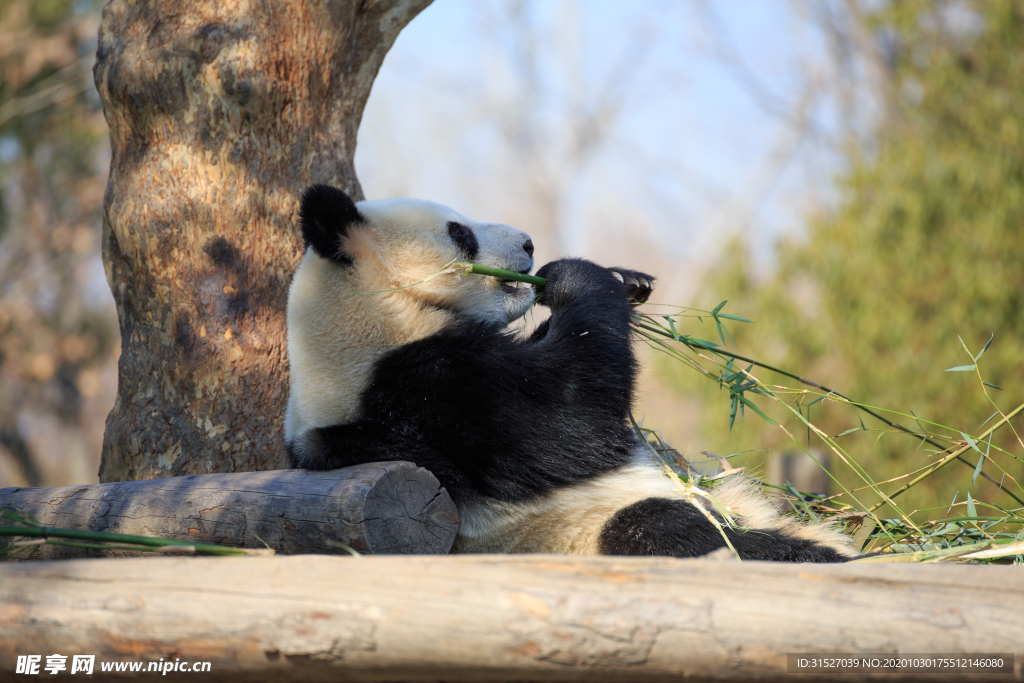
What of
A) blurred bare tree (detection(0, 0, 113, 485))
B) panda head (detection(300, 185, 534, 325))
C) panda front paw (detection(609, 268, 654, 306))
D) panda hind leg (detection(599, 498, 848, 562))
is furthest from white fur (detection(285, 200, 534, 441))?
blurred bare tree (detection(0, 0, 113, 485))

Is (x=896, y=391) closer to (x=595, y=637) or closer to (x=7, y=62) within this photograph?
(x=595, y=637)

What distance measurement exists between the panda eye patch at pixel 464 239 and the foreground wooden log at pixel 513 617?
1.35 meters

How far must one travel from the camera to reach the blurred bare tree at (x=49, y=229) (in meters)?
9.41

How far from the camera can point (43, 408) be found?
11508 mm

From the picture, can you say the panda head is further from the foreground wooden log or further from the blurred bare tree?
the blurred bare tree

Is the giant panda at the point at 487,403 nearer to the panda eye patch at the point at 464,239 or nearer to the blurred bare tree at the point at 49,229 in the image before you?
the panda eye patch at the point at 464,239

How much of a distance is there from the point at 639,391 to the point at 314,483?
105 cm

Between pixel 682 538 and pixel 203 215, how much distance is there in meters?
1.99

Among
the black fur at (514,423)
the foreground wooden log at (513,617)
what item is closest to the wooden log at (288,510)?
the black fur at (514,423)

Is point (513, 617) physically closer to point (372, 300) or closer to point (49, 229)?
point (372, 300)

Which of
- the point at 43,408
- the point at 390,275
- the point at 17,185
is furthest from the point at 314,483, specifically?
the point at 43,408

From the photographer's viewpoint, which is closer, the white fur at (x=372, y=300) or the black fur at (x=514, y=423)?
the black fur at (x=514, y=423)

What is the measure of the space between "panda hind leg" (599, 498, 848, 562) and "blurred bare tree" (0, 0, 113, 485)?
9380mm

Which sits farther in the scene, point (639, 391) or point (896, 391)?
point (896, 391)
